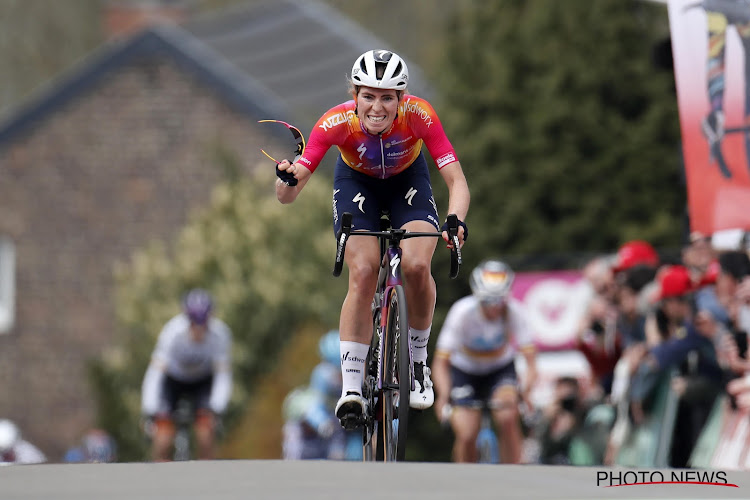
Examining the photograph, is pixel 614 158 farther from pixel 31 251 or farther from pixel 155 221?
pixel 31 251

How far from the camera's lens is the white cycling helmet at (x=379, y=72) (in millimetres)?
8883

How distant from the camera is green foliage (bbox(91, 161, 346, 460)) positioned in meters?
27.4

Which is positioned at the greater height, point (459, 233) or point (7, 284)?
point (7, 284)

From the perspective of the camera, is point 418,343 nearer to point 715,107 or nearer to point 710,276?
point 715,107

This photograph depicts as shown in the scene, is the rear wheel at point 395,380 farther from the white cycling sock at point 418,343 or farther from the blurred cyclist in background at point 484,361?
the blurred cyclist in background at point 484,361

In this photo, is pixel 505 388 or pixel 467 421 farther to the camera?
pixel 505 388

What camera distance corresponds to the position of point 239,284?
28.2m

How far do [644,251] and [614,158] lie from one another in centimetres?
1883

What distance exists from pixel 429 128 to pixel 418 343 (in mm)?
1233

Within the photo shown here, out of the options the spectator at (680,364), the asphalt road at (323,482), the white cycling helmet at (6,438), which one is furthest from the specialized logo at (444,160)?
the white cycling helmet at (6,438)

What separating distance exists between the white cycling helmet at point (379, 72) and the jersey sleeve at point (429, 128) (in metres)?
0.29

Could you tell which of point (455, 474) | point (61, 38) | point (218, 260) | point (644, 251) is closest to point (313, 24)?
point (218, 260)

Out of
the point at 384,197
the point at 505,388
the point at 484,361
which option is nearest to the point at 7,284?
the point at 484,361

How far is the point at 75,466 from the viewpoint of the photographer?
870 cm
